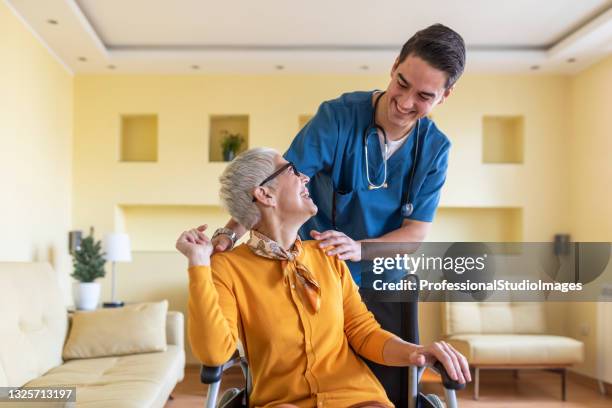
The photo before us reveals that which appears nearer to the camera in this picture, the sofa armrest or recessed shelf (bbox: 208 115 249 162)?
the sofa armrest

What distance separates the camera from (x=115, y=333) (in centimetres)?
400

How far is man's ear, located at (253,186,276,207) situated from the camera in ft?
5.58

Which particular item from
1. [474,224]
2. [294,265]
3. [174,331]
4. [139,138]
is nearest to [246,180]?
[294,265]

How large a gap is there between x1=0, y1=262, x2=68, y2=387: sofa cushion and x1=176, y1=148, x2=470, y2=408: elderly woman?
1.76m

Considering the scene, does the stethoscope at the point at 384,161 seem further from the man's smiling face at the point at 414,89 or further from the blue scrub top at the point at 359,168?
the man's smiling face at the point at 414,89

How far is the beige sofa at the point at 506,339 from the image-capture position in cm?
461

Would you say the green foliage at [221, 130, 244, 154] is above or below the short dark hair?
above

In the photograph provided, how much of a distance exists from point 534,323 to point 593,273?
68 cm

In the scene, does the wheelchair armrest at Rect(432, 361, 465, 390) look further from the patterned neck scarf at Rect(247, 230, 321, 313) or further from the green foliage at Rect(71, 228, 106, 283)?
the green foliage at Rect(71, 228, 106, 283)

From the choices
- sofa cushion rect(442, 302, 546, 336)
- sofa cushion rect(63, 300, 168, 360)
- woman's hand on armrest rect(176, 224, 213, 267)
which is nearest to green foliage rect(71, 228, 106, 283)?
sofa cushion rect(63, 300, 168, 360)

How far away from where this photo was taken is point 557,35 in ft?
15.8

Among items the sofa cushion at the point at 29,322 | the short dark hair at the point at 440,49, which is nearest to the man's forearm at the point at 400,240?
the short dark hair at the point at 440,49

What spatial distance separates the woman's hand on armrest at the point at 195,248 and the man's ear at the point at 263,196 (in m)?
0.21

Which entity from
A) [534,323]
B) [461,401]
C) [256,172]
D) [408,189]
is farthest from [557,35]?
[256,172]
